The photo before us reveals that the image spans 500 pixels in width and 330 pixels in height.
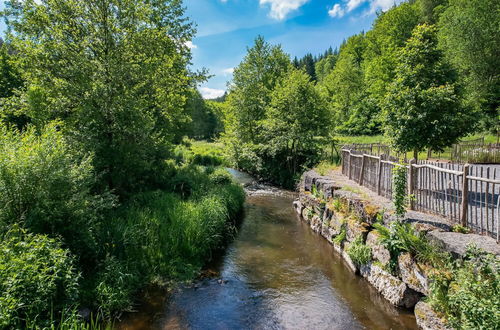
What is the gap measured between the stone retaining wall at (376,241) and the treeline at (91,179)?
391cm

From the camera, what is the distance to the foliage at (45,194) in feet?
17.5

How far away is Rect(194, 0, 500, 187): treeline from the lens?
11336 millimetres

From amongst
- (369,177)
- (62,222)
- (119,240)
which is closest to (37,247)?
(62,222)

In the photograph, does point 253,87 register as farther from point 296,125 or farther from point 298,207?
point 298,207

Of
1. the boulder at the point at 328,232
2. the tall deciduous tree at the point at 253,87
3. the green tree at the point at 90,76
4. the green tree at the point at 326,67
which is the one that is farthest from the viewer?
the green tree at the point at 326,67

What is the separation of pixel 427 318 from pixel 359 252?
256 cm

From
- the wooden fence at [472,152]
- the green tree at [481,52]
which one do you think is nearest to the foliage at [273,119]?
the wooden fence at [472,152]

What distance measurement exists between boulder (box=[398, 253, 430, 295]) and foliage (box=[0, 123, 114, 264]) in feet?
23.0

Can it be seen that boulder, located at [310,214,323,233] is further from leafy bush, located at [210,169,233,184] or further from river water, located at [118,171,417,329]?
leafy bush, located at [210,169,233,184]

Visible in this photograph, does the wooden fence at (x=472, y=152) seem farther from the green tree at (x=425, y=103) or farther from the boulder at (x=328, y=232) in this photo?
the boulder at (x=328, y=232)

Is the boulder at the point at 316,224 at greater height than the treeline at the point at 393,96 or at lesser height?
lesser

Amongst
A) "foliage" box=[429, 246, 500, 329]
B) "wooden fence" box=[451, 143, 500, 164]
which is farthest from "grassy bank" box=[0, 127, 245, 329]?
"wooden fence" box=[451, 143, 500, 164]

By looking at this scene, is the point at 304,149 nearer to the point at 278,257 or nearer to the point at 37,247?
the point at 278,257

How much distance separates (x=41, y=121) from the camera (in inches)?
397
